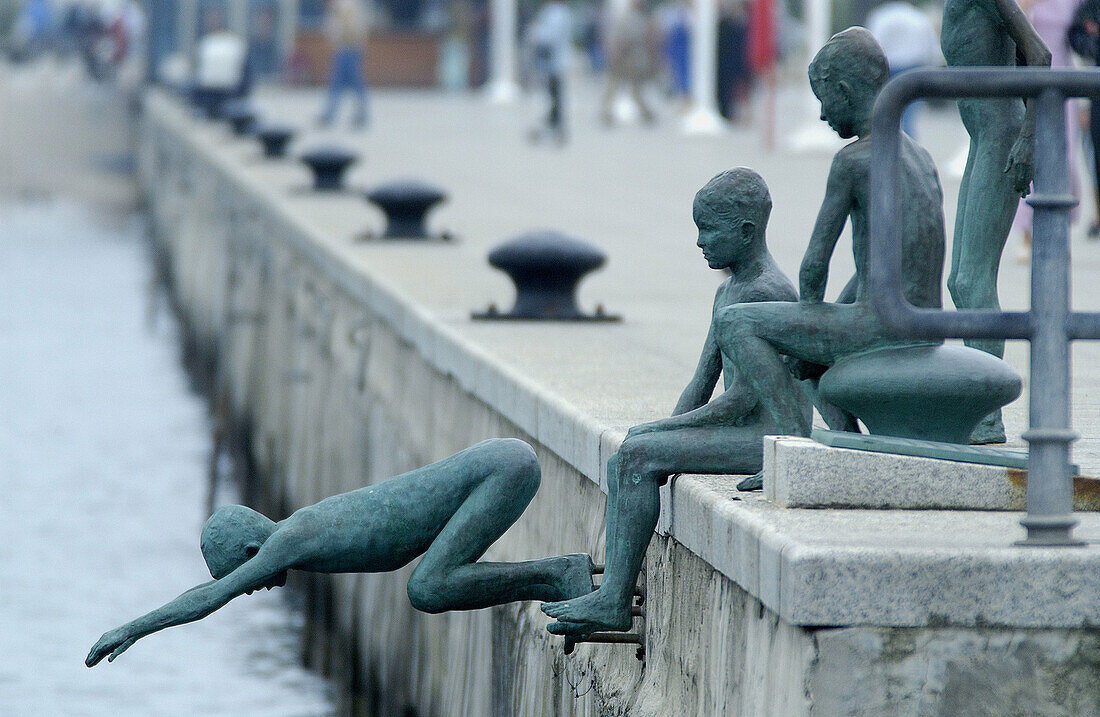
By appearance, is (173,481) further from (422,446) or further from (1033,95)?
(1033,95)

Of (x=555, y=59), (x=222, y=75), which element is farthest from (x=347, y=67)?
(x=555, y=59)

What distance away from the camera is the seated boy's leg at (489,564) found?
4.19 metres

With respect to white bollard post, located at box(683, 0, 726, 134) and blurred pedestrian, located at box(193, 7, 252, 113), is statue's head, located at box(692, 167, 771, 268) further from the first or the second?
blurred pedestrian, located at box(193, 7, 252, 113)

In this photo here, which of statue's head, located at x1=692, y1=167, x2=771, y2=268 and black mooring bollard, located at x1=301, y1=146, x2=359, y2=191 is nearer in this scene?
statue's head, located at x1=692, y1=167, x2=771, y2=268

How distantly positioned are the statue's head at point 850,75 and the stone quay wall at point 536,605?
0.88m

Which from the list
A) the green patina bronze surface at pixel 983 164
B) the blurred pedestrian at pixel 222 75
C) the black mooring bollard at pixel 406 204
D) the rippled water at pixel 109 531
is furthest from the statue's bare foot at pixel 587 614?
the blurred pedestrian at pixel 222 75

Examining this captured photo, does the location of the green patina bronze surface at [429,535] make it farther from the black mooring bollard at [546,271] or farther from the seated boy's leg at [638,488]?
the black mooring bollard at [546,271]

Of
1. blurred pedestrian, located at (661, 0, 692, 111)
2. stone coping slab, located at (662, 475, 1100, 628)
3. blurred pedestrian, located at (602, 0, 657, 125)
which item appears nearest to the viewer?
stone coping slab, located at (662, 475, 1100, 628)

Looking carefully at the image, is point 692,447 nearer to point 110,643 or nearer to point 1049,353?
point 1049,353

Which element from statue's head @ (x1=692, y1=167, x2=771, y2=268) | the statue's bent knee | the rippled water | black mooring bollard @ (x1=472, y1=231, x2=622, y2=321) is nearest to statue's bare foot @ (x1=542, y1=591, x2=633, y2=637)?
the statue's bent knee

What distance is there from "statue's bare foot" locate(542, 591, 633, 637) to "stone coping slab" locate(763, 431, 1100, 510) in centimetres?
49

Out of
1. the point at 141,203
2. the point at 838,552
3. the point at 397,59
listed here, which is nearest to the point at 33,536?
the point at 838,552

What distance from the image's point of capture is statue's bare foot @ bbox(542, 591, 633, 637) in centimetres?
405

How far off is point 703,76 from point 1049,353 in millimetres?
22096
